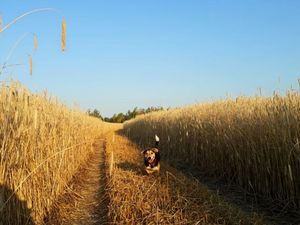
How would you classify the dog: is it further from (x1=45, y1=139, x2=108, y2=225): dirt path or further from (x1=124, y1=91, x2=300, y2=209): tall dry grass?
(x1=124, y1=91, x2=300, y2=209): tall dry grass

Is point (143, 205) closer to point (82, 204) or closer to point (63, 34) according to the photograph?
point (82, 204)

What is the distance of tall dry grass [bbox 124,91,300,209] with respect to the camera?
5.63m

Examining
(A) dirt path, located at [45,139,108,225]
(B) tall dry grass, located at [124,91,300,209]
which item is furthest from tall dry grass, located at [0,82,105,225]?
(B) tall dry grass, located at [124,91,300,209]

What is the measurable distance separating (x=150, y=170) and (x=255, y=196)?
2.35 m

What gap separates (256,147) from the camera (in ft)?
21.7

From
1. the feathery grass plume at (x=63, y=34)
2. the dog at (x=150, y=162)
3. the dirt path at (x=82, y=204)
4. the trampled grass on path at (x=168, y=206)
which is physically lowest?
the dirt path at (x=82, y=204)

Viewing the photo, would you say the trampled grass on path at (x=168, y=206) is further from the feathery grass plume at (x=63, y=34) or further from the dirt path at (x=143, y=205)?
the feathery grass plume at (x=63, y=34)

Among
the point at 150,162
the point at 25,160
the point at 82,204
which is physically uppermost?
the point at 25,160

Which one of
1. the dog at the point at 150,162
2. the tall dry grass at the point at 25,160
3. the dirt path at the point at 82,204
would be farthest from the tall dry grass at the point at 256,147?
the tall dry grass at the point at 25,160

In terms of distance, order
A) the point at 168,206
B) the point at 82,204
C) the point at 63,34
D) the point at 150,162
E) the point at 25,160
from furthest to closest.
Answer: the point at 150,162
the point at 82,204
the point at 168,206
the point at 25,160
the point at 63,34

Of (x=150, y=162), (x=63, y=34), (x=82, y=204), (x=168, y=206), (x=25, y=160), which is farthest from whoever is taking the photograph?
(x=150, y=162)

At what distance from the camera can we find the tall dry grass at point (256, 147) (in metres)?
5.63

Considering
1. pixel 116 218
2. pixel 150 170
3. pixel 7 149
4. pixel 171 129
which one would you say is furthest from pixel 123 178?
pixel 171 129

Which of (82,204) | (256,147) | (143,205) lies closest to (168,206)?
(143,205)
